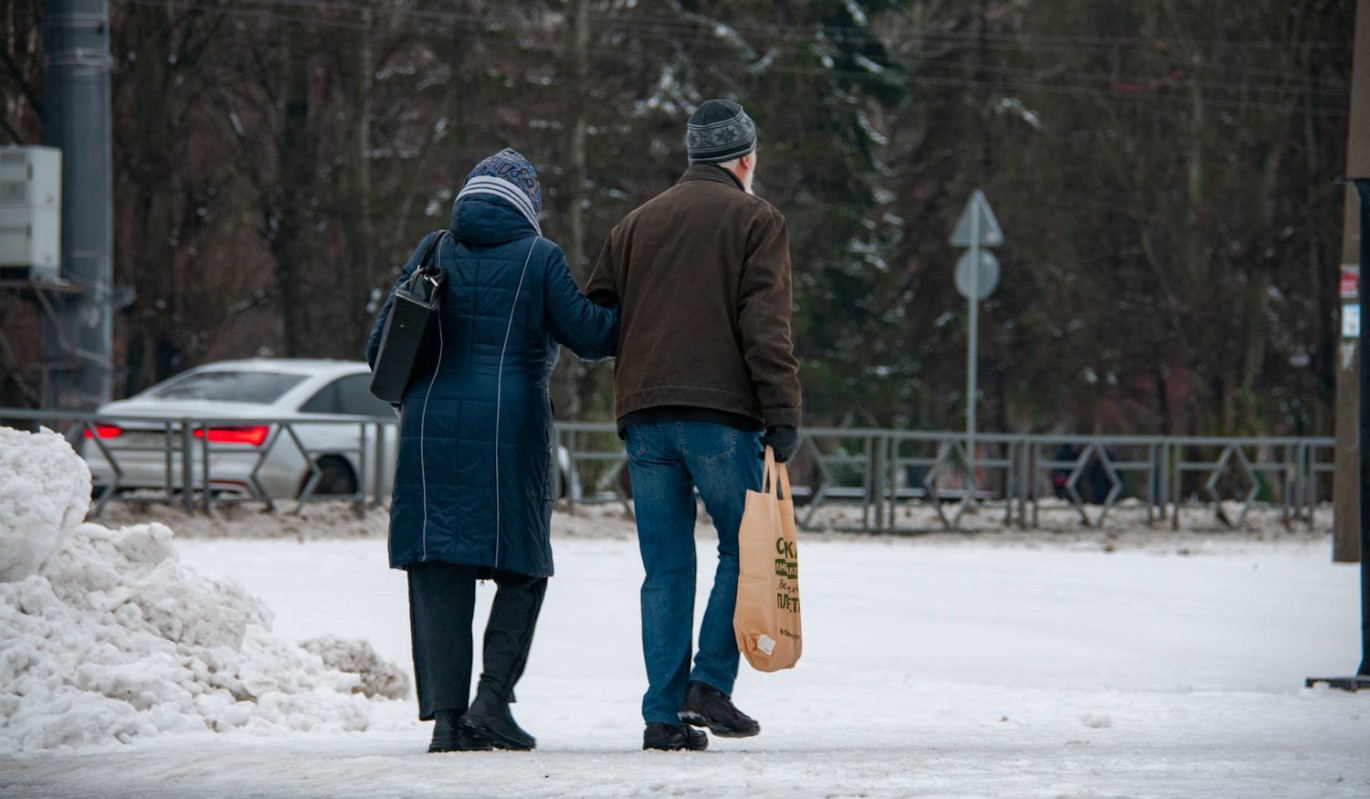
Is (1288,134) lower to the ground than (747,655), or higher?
higher

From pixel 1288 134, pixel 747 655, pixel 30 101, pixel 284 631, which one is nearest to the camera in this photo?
pixel 747 655

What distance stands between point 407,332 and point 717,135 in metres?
1.12

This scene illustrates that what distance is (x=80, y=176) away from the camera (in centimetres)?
1427

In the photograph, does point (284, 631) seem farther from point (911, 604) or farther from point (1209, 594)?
point (1209, 594)

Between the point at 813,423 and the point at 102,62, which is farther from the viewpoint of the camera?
the point at 813,423

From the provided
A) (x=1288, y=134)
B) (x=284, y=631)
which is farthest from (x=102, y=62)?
(x=1288, y=134)

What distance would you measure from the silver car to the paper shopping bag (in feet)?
33.1

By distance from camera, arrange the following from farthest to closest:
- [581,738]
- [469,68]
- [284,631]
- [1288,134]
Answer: [1288,134]
[469,68]
[284,631]
[581,738]

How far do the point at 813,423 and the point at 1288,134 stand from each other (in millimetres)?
11912

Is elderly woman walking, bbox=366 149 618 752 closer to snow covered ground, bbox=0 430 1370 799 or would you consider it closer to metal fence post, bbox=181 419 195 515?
snow covered ground, bbox=0 430 1370 799

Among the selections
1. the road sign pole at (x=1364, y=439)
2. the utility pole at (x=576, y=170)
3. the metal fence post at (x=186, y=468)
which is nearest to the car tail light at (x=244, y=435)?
the metal fence post at (x=186, y=468)

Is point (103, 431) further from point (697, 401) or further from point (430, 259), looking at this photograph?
point (697, 401)

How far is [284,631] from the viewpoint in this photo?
31.4 ft

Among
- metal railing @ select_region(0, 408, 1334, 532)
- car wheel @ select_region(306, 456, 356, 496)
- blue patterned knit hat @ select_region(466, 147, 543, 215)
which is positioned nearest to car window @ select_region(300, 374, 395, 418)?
metal railing @ select_region(0, 408, 1334, 532)
